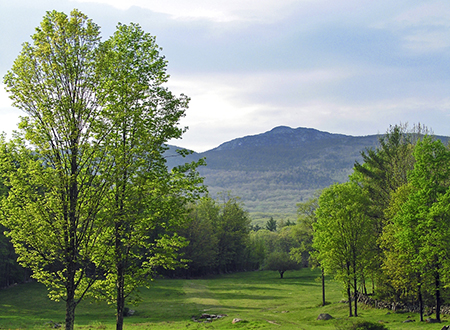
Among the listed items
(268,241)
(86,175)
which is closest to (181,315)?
(86,175)

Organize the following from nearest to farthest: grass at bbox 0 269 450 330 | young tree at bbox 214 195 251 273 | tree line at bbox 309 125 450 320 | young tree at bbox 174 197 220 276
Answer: tree line at bbox 309 125 450 320 → grass at bbox 0 269 450 330 → young tree at bbox 174 197 220 276 → young tree at bbox 214 195 251 273

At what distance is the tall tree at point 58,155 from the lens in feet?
45.1

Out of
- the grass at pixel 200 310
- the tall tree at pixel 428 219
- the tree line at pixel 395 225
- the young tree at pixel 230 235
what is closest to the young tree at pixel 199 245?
the young tree at pixel 230 235

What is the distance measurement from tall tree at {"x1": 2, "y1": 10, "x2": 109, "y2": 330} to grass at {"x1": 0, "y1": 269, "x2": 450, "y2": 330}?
21364mm

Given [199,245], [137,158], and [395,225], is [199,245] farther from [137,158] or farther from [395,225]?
[137,158]

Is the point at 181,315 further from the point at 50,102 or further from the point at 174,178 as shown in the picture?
the point at 50,102

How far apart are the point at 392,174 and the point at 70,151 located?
4704cm

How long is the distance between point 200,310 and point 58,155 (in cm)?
3839

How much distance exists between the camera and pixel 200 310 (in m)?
47.2

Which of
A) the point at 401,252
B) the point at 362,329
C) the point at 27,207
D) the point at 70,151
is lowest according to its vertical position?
the point at 362,329

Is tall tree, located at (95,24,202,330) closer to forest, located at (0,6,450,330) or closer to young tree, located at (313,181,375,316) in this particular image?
forest, located at (0,6,450,330)

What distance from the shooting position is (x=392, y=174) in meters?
50.9

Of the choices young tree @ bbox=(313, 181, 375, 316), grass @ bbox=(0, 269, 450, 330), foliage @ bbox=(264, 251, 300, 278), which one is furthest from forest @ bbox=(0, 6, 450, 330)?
foliage @ bbox=(264, 251, 300, 278)

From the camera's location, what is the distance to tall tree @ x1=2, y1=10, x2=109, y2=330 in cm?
1376
